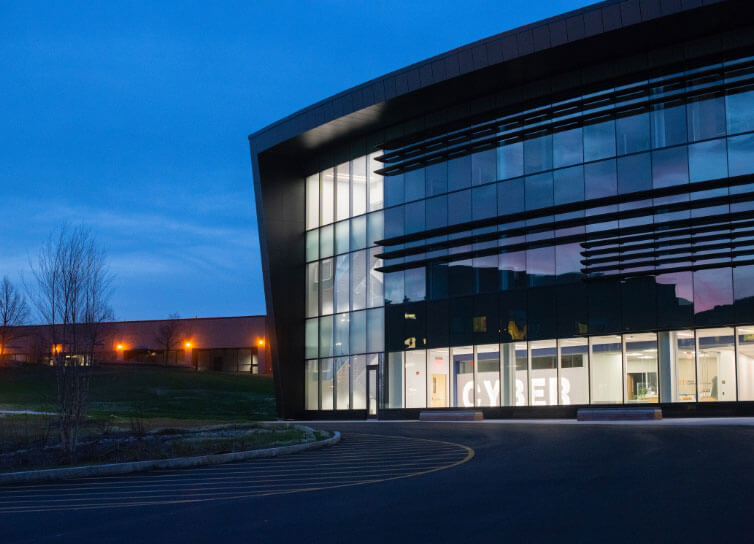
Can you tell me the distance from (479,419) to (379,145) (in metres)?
14.3

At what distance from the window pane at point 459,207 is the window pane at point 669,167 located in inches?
338

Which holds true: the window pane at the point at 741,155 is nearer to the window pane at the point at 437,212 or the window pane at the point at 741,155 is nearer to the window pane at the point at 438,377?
the window pane at the point at 437,212

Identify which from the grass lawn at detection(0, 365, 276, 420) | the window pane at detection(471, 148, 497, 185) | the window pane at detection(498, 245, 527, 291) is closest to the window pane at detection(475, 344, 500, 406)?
the window pane at detection(498, 245, 527, 291)

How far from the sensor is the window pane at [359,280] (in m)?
43.7

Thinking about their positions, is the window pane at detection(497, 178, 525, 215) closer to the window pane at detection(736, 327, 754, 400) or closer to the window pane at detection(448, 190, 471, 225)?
the window pane at detection(448, 190, 471, 225)

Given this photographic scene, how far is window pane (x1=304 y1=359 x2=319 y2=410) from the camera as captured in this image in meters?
46.5

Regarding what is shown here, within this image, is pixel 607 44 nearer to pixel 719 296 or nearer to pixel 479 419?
pixel 719 296

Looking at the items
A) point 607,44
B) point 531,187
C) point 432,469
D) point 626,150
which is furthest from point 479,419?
point 432,469

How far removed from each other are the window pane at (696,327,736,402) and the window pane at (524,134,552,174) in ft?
29.8

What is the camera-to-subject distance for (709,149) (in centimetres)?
3180

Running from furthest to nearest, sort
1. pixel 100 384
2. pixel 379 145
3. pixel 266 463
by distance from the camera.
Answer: pixel 100 384 < pixel 379 145 < pixel 266 463

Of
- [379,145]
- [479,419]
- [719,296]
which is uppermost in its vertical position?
[379,145]

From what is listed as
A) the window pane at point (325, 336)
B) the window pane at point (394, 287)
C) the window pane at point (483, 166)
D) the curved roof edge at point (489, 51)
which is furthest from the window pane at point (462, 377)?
the curved roof edge at point (489, 51)

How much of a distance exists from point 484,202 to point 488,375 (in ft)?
24.0
